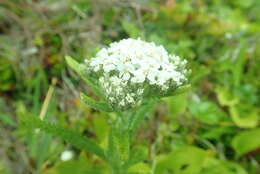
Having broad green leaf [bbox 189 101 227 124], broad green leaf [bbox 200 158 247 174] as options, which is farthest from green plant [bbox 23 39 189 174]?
broad green leaf [bbox 189 101 227 124]

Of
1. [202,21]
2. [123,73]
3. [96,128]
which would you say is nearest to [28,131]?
[96,128]

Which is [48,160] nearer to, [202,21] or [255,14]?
[202,21]

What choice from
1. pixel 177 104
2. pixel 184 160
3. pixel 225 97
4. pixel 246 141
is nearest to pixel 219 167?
pixel 184 160

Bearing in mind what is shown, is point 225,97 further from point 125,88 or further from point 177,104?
point 125,88

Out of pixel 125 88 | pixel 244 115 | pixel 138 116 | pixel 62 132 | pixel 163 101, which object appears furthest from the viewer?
pixel 163 101

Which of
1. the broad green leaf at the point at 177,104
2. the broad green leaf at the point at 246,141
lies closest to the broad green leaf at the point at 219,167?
the broad green leaf at the point at 246,141

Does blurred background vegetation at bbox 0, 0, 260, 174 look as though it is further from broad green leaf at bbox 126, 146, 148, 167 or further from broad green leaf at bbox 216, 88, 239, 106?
broad green leaf at bbox 126, 146, 148, 167

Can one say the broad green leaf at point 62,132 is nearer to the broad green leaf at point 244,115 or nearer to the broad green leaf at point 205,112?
the broad green leaf at point 205,112
